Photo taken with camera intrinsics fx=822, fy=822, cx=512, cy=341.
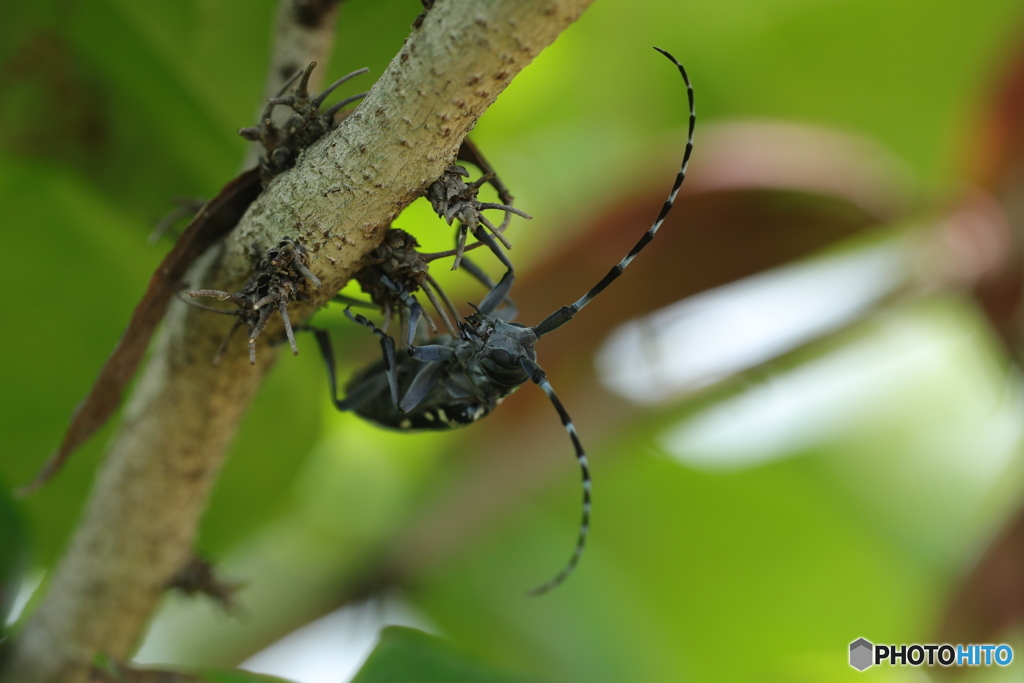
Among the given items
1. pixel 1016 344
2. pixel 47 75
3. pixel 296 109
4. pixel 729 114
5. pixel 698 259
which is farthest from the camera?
pixel 729 114

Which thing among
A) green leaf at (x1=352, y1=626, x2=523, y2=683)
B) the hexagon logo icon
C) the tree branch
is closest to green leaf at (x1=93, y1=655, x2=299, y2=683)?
green leaf at (x1=352, y1=626, x2=523, y2=683)

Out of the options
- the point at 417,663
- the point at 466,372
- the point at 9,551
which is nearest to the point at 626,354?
the point at 466,372

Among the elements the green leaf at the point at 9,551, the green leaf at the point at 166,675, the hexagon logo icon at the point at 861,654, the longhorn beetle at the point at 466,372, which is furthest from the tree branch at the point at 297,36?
the hexagon logo icon at the point at 861,654

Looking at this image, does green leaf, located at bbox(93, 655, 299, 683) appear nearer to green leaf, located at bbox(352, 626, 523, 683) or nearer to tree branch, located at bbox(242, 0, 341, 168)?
green leaf, located at bbox(352, 626, 523, 683)

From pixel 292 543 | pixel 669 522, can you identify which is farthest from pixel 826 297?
pixel 292 543

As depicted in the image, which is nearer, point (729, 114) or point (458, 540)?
point (458, 540)

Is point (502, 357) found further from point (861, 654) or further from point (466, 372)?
point (861, 654)

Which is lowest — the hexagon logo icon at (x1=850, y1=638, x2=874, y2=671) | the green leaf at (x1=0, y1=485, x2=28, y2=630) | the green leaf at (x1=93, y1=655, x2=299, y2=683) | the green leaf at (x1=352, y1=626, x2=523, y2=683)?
the green leaf at (x1=93, y1=655, x2=299, y2=683)

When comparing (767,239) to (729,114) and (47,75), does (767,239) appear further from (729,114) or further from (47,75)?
(47,75)
